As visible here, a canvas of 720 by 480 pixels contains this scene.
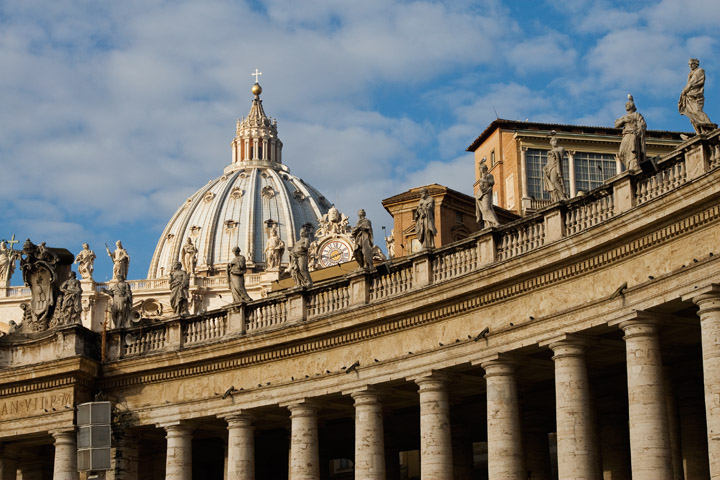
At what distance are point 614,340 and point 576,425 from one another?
9.64ft

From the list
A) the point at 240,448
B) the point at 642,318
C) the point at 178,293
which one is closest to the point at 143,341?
the point at 178,293

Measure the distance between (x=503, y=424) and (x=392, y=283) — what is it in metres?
6.94

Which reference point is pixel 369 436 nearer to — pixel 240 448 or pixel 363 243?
pixel 240 448

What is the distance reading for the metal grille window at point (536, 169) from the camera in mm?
78562

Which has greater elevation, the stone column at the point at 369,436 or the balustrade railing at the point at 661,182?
the balustrade railing at the point at 661,182

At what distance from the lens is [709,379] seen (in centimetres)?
3125

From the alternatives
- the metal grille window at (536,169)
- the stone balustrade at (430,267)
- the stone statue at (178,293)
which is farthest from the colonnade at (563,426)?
the metal grille window at (536,169)

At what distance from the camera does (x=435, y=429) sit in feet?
129

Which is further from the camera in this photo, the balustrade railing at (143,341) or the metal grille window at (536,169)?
the metal grille window at (536,169)

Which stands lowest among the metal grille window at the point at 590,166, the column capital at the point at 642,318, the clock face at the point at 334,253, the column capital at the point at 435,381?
the column capital at the point at 435,381

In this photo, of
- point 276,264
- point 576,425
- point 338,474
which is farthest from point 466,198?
point 276,264

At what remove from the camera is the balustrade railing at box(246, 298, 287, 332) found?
4571 centimetres

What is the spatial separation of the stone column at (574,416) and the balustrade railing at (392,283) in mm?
7316

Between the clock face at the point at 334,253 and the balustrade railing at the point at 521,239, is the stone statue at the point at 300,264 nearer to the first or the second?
the balustrade railing at the point at 521,239
